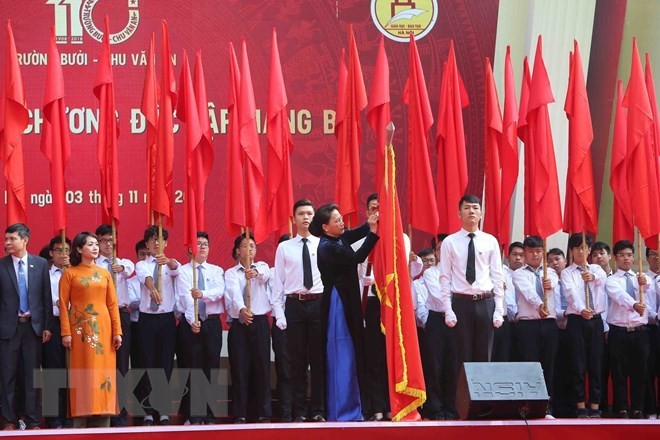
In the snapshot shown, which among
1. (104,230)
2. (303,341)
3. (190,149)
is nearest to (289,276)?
(303,341)

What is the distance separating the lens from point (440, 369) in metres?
6.44

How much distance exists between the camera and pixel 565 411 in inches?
268

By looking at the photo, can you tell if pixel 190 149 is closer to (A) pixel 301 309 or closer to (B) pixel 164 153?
(B) pixel 164 153

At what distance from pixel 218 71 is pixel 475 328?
3217 mm

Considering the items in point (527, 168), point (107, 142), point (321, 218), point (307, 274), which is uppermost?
point (107, 142)

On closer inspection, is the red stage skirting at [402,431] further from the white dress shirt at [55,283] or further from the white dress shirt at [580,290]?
the white dress shirt at [580,290]

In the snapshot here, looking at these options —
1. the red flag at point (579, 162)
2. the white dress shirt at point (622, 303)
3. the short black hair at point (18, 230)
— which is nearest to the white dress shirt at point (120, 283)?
the short black hair at point (18, 230)

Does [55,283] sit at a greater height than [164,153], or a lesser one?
lesser

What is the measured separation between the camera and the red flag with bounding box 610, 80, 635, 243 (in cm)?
696

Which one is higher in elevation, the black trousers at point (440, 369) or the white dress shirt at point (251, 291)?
the white dress shirt at point (251, 291)

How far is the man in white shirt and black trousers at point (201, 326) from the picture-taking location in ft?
21.7

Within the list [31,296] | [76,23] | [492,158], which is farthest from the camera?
→ [76,23]

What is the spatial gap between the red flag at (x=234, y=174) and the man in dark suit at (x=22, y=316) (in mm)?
1225

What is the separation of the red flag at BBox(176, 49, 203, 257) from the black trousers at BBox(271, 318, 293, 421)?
0.74 metres
